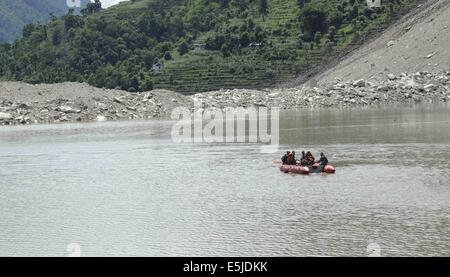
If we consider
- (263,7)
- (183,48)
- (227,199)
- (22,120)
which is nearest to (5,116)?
(22,120)

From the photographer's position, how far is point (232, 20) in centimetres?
19600

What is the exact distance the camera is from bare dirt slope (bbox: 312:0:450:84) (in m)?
128

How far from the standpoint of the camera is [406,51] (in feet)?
445

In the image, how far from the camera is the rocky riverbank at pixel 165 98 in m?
104

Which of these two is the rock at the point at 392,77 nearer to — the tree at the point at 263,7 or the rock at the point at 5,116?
the rock at the point at 5,116

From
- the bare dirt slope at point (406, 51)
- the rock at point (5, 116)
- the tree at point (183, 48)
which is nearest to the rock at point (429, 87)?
the bare dirt slope at point (406, 51)

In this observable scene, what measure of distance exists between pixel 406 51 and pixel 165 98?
50.3 metres

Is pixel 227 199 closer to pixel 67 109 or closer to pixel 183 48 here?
pixel 67 109

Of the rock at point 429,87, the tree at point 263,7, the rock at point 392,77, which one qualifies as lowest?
the rock at point 429,87

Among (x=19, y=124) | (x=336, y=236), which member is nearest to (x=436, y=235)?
(x=336, y=236)

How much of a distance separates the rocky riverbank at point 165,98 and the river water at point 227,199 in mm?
43028

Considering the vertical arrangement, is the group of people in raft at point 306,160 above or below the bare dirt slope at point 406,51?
below

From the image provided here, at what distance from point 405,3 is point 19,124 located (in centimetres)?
11361
